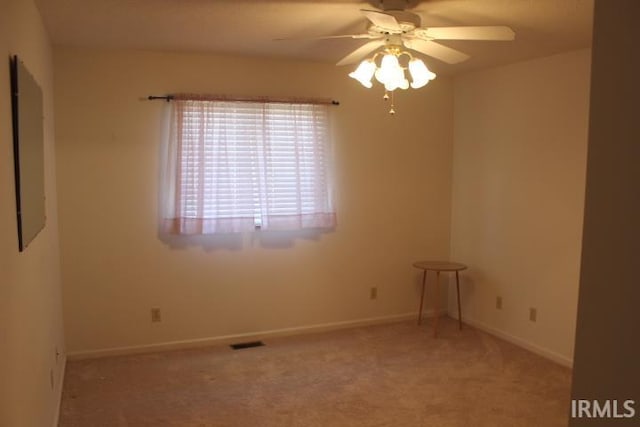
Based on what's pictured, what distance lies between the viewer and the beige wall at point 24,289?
165 cm

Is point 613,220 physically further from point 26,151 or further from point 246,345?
point 246,345

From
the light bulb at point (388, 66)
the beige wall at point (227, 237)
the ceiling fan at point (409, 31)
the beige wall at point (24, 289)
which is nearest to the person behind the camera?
the beige wall at point (24, 289)

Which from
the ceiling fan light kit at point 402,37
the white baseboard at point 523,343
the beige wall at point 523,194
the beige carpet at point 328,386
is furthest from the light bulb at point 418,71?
the white baseboard at point 523,343

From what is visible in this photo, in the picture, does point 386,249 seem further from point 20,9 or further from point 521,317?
point 20,9

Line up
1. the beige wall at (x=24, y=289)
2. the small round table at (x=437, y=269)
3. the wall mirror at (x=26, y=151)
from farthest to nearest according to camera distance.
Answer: the small round table at (x=437, y=269)
the wall mirror at (x=26, y=151)
the beige wall at (x=24, y=289)

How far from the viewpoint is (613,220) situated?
1062 millimetres

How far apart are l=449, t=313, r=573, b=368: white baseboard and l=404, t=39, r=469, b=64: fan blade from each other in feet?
7.63

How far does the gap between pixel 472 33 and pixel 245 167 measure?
2.10 metres

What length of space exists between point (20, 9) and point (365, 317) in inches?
137

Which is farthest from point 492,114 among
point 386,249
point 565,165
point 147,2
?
point 147,2

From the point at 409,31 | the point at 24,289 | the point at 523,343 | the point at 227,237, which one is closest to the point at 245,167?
the point at 227,237

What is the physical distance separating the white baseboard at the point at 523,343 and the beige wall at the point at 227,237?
22.8 inches

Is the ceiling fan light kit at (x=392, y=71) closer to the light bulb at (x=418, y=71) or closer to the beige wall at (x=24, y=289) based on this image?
the light bulb at (x=418, y=71)

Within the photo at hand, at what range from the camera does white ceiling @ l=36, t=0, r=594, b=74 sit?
8.70 ft
